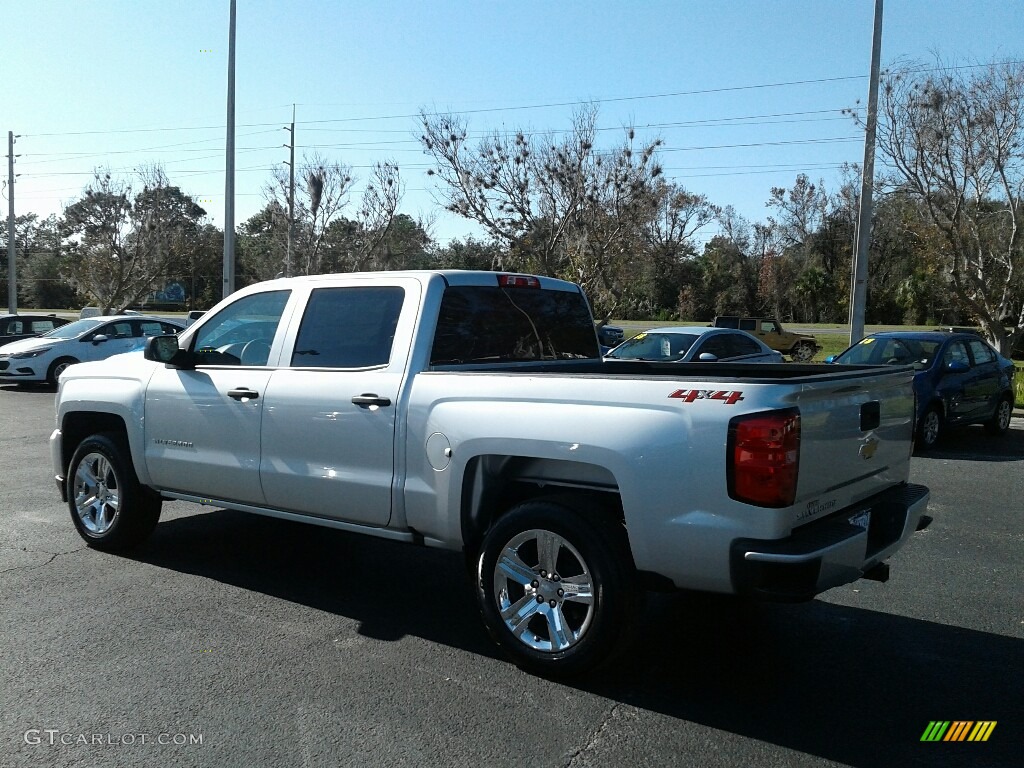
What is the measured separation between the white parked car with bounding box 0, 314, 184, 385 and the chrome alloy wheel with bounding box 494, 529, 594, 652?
16.2 metres

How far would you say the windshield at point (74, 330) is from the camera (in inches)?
755

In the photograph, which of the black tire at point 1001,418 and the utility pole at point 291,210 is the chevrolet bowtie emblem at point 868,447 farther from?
the utility pole at point 291,210

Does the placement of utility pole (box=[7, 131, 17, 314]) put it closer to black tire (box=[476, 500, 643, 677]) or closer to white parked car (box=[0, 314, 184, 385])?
white parked car (box=[0, 314, 184, 385])

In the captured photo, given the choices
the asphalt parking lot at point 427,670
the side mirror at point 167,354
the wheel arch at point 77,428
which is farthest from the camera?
the wheel arch at point 77,428

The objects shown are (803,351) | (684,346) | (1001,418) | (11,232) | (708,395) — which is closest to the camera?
(708,395)

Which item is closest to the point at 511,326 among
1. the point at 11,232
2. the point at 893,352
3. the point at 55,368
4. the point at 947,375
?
the point at 947,375

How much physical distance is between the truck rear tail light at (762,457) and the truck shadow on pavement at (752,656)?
101 centimetres

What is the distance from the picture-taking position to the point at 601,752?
3643mm

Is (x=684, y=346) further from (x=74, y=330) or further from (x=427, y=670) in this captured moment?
(x=74, y=330)

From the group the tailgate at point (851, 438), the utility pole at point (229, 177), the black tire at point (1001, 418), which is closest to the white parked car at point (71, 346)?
the utility pole at point (229, 177)

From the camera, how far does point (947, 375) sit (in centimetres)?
1223

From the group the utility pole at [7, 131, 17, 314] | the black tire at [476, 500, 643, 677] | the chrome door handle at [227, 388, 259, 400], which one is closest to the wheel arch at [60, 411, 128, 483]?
the chrome door handle at [227, 388, 259, 400]

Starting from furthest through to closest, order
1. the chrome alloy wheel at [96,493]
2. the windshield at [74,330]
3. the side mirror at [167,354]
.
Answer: the windshield at [74,330] < the chrome alloy wheel at [96,493] < the side mirror at [167,354]

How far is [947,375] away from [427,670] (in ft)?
33.1
